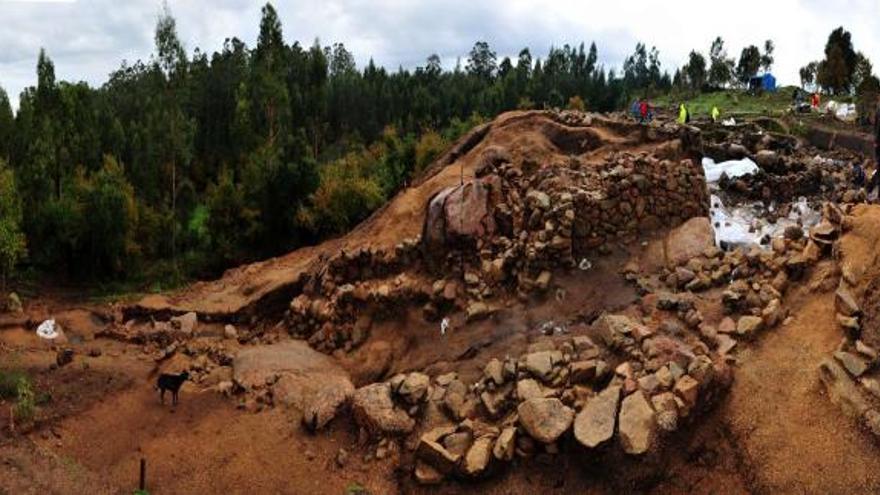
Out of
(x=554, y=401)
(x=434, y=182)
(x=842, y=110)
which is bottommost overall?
(x=554, y=401)

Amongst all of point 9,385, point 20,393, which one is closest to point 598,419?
point 20,393

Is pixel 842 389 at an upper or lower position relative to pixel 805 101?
lower

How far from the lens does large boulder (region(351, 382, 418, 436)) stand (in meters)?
10.7

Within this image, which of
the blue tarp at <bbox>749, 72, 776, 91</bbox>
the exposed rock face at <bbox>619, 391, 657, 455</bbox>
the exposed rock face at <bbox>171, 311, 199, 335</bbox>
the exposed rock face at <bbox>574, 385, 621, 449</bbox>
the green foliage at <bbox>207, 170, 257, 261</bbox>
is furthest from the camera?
the blue tarp at <bbox>749, 72, 776, 91</bbox>

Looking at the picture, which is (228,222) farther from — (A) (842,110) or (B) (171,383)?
(A) (842,110)

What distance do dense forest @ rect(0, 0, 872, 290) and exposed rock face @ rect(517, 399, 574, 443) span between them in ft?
50.5

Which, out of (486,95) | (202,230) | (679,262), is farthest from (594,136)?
(486,95)

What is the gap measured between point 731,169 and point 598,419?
11.1 metres

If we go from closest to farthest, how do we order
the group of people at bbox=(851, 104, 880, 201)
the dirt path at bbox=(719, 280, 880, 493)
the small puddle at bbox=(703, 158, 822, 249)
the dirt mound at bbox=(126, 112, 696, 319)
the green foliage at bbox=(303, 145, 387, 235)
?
the dirt path at bbox=(719, 280, 880, 493) → the group of people at bbox=(851, 104, 880, 201) → the small puddle at bbox=(703, 158, 822, 249) → the dirt mound at bbox=(126, 112, 696, 319) → the green foliage at bbox=(303, 145, 387, 235)

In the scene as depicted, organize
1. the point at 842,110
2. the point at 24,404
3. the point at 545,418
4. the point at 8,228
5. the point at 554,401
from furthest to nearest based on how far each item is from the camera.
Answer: the point at 842,110, the point at 8,228, the point at 24,404, the point at 554,401, the point at 545,418

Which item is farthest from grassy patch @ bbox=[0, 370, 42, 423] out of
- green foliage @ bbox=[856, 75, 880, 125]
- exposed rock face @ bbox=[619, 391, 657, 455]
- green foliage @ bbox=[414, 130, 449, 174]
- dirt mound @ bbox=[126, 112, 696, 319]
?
green foliage @ bbox=[856, 75, 880, 125]

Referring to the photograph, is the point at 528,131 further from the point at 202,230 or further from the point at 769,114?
the point at 769,114

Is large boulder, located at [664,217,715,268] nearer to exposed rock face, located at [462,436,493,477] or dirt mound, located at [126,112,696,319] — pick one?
dirt mound, located at [126,112,696,319]

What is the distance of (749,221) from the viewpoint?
15156 millimetres
